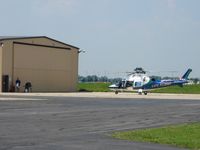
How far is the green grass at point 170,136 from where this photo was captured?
1286 cm

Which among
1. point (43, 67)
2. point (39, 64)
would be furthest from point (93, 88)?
point (39, 64)

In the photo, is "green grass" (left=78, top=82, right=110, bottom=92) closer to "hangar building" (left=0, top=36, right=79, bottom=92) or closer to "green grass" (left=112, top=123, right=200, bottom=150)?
"hangar building" (left=0, top=36, right=79, bottom=92)

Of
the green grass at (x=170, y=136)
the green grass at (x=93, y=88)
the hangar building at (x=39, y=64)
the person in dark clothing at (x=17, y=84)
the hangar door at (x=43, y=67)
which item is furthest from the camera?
the green grass at (x=93, y=88)

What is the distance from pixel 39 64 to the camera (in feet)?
221

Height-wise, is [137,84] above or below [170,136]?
above

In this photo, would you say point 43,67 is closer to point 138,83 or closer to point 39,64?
point 39,64

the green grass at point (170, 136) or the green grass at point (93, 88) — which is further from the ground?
the green grass at point (93, 88)

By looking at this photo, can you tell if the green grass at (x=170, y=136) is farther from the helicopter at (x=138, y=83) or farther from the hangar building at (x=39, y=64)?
the helicopter at (x=138, y=83)

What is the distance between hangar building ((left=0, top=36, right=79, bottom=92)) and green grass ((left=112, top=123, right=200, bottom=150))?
48.2 meters

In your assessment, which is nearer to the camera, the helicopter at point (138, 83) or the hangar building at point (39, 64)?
the hangar building at point (39, 64)

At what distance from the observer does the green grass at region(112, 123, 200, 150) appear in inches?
506

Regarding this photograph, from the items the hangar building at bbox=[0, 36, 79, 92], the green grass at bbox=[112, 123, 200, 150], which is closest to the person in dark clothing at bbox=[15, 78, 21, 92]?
the hangar building at bbox=[0, 36, 79, 92]

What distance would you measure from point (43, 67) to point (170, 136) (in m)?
54.7

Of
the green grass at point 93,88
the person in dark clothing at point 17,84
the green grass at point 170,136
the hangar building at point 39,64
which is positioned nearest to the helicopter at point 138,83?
the hangar building at point 39,64
